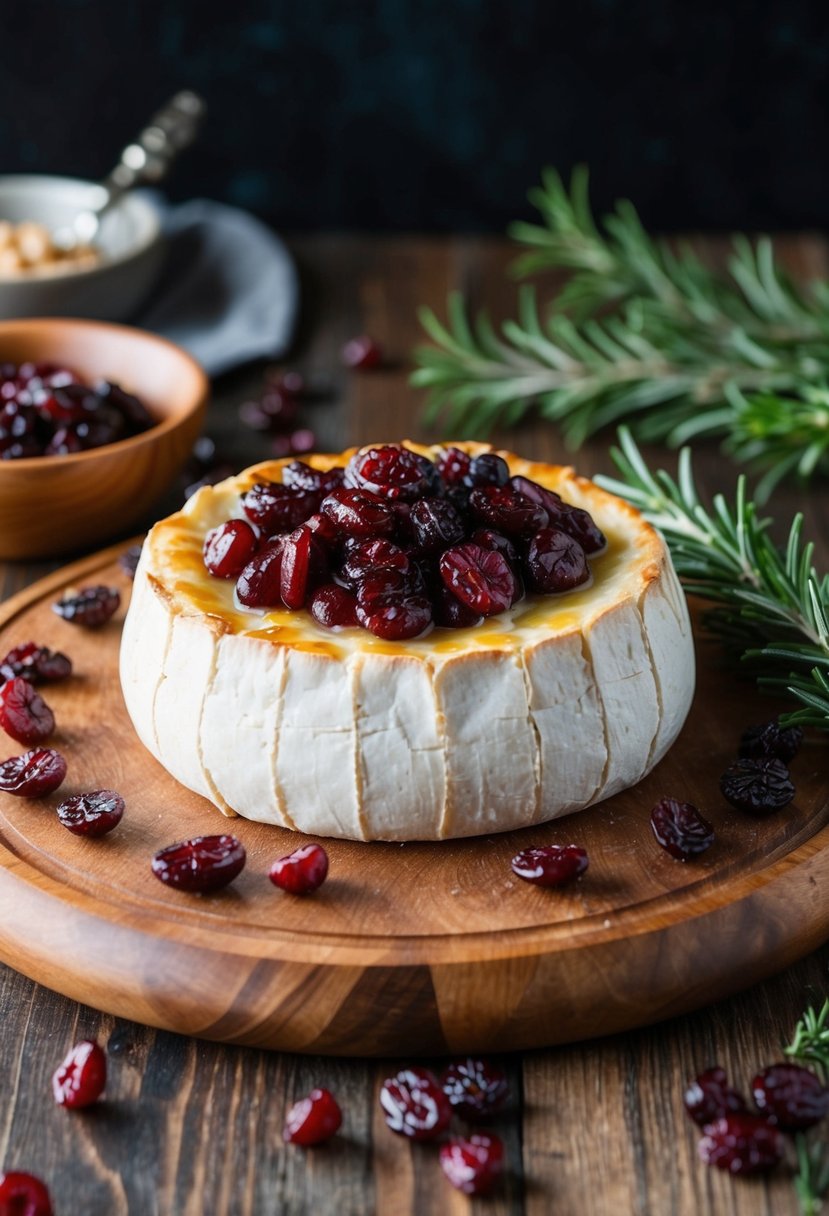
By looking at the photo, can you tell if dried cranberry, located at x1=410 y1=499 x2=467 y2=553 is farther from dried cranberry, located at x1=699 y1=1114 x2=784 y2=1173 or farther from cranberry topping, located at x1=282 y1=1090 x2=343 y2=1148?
dried cranberry, located at x1=699 y1=1114 x2=784 y2=1173

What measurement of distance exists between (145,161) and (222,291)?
53 centimetres

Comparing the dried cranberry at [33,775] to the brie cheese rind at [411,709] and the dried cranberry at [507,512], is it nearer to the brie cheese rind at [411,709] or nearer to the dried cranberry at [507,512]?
the brie cheese rind at [411,709]

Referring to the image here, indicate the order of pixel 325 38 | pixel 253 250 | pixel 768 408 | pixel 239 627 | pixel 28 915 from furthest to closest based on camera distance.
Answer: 1. pixel 325 38
2. pixel 253 250
3. pixel 768 408
4. pixel 239 627
5. pixel 28 915

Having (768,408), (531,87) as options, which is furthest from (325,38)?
(768,408)

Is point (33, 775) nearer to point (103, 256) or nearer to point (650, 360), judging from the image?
point (650, 360)

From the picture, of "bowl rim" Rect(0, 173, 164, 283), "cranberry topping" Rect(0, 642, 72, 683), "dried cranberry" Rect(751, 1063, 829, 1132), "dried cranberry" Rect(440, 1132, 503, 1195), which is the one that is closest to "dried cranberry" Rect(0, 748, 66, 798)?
"cranberry topping" Rect(0, 642, 72, 683)

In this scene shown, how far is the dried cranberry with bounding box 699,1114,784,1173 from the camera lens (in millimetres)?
2000

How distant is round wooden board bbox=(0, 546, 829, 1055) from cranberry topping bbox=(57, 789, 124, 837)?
0.08 ft

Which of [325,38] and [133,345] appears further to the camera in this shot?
[325,38]

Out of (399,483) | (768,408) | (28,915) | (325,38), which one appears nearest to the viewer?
(28,915)

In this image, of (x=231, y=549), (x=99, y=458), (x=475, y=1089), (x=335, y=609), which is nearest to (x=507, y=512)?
(x=335, y=609)

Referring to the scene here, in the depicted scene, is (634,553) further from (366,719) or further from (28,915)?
(28,915)

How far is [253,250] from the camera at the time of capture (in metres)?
5.35

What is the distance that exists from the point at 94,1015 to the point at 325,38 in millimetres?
4490
